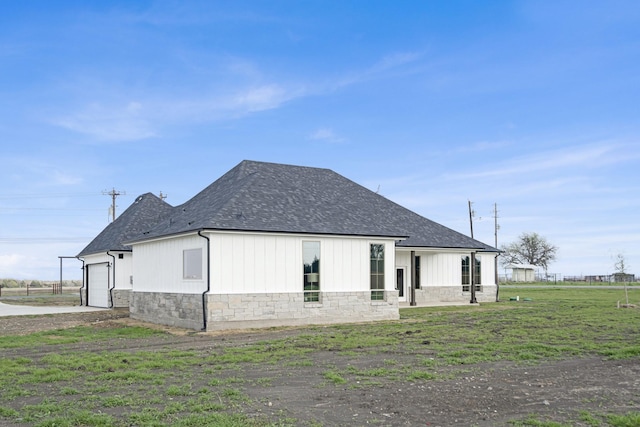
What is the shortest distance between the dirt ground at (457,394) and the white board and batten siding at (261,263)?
763 cm

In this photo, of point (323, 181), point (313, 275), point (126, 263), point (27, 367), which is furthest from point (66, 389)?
point (126, 263)

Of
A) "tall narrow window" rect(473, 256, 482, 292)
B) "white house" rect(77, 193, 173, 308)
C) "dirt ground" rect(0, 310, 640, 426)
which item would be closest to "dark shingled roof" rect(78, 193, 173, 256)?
"white house" rect(77, 193, 173, 308)

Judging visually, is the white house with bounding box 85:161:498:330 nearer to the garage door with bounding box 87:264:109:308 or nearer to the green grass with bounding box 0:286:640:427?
the green grass with bounding box 0:286:640:427

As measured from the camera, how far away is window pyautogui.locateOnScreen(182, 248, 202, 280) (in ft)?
66.7

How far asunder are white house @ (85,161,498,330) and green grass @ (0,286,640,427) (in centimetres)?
166

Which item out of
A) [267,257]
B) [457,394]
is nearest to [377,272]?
[267,257]

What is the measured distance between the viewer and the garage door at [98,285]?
108 ft

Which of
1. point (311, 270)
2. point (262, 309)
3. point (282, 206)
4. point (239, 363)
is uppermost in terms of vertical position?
point (282, 206)

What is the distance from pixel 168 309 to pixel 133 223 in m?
12.1

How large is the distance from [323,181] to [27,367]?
676 inches

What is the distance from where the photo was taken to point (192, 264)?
20797mm

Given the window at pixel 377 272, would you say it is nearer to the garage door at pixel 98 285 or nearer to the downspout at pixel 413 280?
the downspout at pixel 413 280

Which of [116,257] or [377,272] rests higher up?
[116,257]

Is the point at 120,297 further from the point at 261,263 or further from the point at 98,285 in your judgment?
the point at 261,263
